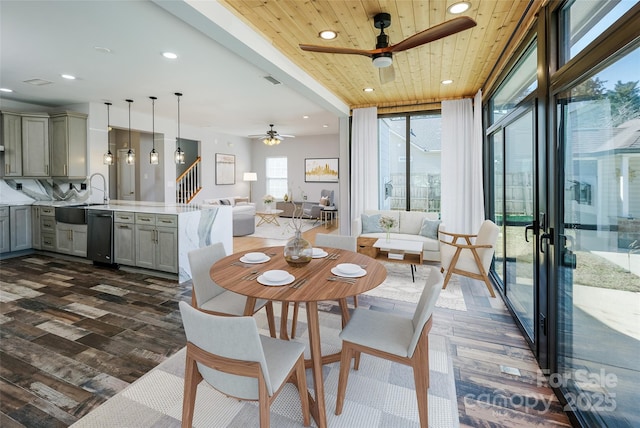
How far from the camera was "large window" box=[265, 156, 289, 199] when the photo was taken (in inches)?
456

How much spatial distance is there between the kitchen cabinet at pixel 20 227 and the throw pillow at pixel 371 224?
232 inches

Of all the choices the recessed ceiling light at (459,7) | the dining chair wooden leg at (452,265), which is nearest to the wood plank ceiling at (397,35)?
the recessed ceiling light at (459,7)

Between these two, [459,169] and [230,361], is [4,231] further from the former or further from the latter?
[459,169]

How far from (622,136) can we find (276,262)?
2.03 m

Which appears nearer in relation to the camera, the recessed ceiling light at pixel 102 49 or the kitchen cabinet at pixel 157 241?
the recessed ceiling light at pixel 102 49

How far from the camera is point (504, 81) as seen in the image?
12.4 ft

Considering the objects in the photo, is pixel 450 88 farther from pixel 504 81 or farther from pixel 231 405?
pixel 231 405

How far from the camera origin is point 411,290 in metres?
3.91

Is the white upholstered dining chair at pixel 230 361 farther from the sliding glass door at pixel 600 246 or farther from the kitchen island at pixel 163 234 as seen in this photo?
the kitchen island at pixel 163 234

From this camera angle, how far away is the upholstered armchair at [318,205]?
32.9 ft

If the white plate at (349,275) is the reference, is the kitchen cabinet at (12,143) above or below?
above

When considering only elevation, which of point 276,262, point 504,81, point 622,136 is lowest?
point 276,262

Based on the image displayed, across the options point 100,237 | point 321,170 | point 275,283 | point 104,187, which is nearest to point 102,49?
point 100,237

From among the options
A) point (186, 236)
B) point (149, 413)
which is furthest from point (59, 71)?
point (149, 413)
